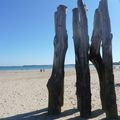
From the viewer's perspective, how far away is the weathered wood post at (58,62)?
9.62 meters

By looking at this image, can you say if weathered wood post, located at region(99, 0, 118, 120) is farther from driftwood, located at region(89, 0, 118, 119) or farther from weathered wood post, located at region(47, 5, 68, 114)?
weathered wood post, located at region(47, 5, 68, 114)

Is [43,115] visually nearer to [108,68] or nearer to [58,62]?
[58,62]

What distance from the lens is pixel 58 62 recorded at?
9664 mm

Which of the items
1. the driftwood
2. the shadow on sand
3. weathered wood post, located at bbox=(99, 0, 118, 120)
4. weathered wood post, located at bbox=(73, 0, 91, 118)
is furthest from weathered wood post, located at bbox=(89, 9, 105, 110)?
the shadow on sand

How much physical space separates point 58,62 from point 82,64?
962mm

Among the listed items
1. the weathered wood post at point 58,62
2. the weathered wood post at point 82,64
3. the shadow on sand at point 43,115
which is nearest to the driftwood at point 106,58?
the weathered wood post at point 82,64

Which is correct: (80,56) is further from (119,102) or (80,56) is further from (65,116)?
(119,102)

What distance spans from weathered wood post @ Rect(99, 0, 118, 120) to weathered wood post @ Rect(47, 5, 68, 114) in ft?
4.99

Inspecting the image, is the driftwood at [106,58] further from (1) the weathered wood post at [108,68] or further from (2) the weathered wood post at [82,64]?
(2) the weathered wood post at [82,64]

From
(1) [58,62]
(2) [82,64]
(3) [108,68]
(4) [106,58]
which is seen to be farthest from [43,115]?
(4) [106,58]

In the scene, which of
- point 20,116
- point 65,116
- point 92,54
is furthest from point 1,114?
point 92,54

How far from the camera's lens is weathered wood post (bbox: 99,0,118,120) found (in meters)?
8.51

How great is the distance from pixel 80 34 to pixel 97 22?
2.40ft

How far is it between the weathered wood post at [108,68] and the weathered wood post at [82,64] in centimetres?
65
